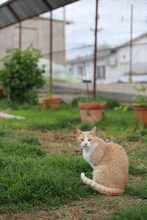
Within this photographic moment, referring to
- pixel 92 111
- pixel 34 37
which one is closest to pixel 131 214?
pixel 92 111

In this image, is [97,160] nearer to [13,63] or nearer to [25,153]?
[25,153]

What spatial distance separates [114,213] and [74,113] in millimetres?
6440

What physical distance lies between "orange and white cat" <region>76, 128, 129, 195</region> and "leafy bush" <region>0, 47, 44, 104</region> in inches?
305

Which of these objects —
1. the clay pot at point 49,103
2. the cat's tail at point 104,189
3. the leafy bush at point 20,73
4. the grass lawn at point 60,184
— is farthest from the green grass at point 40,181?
the leafy bush at point 20,73

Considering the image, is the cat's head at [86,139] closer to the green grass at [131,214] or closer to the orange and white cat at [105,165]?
the orange and white cat at [105,165]

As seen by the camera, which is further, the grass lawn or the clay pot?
the clay pot

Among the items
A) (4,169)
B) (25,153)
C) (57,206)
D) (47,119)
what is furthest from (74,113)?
(57,206)

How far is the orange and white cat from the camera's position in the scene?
10.7ft

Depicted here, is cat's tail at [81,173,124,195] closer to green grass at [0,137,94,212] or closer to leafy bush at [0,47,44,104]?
green grass at [0,137,94,212]

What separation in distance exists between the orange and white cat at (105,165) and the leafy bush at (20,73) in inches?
305

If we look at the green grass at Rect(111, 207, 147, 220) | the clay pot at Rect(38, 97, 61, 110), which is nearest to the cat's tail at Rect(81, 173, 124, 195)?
the green grass at Rect(111, 207, 147, 220)

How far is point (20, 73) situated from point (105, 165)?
8.26 metres

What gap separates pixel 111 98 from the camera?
33.5 ft

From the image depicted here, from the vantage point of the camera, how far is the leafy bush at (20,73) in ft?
36.2
